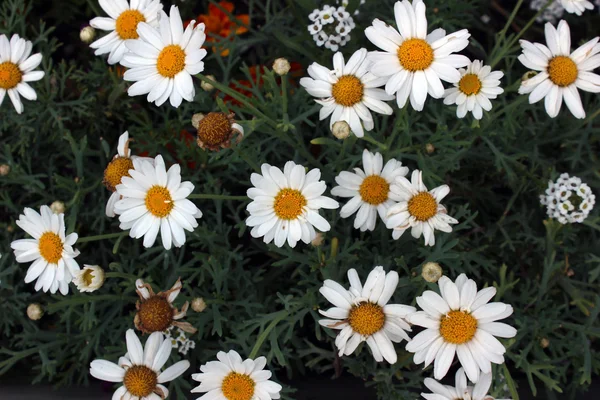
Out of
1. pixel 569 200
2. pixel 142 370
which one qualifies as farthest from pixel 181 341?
pixel 569 200

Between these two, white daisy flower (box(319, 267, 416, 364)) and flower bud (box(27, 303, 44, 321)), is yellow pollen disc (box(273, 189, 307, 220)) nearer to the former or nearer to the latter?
white daisy flower (box(319, 267, 416, 364))

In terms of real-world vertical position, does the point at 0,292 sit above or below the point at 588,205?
below

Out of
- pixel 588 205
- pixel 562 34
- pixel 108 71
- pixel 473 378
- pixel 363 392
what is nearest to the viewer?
pixel 473 378

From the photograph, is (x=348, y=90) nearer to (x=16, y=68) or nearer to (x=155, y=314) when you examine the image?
(x=155, y=314)

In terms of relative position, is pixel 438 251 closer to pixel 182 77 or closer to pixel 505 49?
pixel 505 49

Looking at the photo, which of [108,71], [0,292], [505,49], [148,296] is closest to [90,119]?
[108,71]

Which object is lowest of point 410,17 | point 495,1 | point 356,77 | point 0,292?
point 0,292

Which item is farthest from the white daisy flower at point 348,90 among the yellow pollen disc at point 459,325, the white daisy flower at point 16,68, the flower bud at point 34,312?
the flower bud at point 34,312
